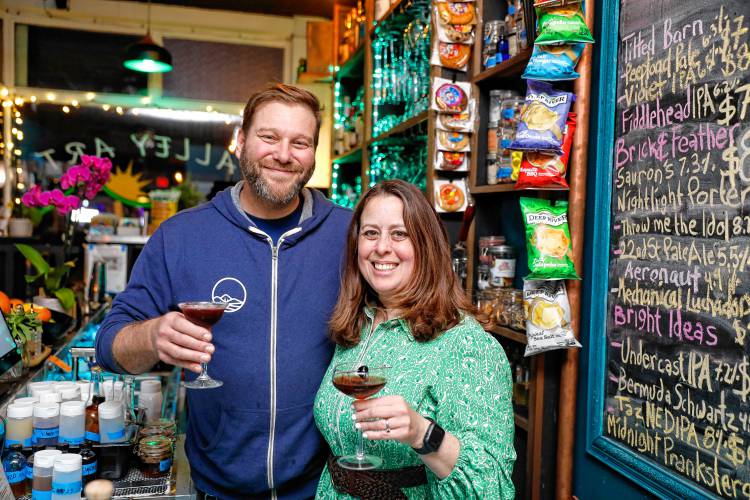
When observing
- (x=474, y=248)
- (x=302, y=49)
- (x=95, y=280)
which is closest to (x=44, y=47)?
(x=302, y=49)

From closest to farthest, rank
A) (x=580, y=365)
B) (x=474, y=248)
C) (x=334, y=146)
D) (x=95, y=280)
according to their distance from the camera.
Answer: (x=580, y=365)
(x=474, y=248)
(x=95, y=280)
(x=334, y=146)

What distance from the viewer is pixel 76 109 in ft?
24.4

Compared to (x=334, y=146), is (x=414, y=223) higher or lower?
lower

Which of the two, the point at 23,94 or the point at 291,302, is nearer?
the point at 291,302

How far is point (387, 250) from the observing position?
183 centimetres

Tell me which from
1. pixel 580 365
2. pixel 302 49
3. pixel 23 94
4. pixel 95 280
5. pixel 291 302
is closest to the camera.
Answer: pixel 291 302

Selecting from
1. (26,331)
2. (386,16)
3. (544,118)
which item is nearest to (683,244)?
(544,118)

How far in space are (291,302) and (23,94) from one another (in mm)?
6634

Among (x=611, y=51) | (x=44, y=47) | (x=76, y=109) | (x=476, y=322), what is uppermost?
(x=44, y=47)

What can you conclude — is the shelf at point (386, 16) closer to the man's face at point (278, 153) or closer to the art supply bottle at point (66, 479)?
the man's face at point (278, 153)

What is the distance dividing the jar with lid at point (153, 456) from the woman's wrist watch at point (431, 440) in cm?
101

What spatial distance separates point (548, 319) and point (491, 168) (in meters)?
0.81

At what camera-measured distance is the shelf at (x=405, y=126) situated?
3047 millimetres

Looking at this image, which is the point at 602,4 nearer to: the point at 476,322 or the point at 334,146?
the point at 476,322
